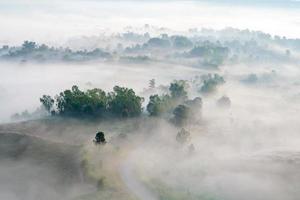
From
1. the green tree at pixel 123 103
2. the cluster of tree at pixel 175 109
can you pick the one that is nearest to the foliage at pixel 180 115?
the cluster of tree at pixel 175 109

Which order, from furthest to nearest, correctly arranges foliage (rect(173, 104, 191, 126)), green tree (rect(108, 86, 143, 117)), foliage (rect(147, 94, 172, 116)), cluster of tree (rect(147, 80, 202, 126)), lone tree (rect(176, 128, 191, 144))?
foliage (rect(147, 94, 172, 116))
green tree (rect(108, 86, 143, 117))
cluster of tree (rect(147, 80, 202, 126))
foliage (rect(173, 104, 191, 126))
lone tree (rect(176, 128, 191, 144))

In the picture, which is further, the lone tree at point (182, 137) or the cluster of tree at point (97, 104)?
the cluster of tree at point (97, 104)

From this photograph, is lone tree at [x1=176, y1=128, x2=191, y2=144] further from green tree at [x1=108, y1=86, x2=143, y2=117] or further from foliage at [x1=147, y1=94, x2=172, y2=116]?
green tree at [x1=108, y1=86, x2=143, y2=117]

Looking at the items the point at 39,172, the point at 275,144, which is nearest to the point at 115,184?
the point at 39,172

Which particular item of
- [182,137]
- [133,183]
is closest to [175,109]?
[182,137]

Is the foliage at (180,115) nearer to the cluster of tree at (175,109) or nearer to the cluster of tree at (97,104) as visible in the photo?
the cluster of tree at (175,109)

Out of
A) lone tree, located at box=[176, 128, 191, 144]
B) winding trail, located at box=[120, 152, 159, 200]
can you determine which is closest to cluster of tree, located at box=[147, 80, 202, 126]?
lone tree, located at box=[176, 128, 191, 144]

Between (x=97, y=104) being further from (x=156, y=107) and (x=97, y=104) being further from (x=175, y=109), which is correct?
(x=175, y=109)
